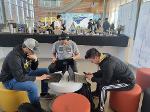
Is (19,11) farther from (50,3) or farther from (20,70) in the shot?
(20,70)

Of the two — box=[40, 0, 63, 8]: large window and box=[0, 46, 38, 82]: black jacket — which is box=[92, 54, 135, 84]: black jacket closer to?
box=[0, 46, 38, 82]: black jacket

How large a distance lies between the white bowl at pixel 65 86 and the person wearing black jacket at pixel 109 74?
10.9 inches

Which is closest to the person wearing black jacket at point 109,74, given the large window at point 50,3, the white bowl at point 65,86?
the white bowl at point 65,86

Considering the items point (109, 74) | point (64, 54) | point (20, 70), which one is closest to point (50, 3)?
point (64, 54)

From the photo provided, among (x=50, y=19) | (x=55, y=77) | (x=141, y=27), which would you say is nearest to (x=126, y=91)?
(x=55, y=77)

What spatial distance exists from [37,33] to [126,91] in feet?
9.82

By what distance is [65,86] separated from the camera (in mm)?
2191

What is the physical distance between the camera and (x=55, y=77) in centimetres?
236

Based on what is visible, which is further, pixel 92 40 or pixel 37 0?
pixel 37 0

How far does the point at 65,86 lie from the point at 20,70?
611 mm

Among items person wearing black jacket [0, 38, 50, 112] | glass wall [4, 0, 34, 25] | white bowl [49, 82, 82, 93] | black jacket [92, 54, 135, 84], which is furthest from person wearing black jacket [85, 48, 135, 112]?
glass wall [4, 0, 34, 25]

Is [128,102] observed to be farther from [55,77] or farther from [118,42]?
[118,42]

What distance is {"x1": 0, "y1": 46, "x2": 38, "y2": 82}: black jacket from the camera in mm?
2062

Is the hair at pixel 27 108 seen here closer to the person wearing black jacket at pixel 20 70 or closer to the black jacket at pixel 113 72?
the person wearing black jacket at pixel 20 70
